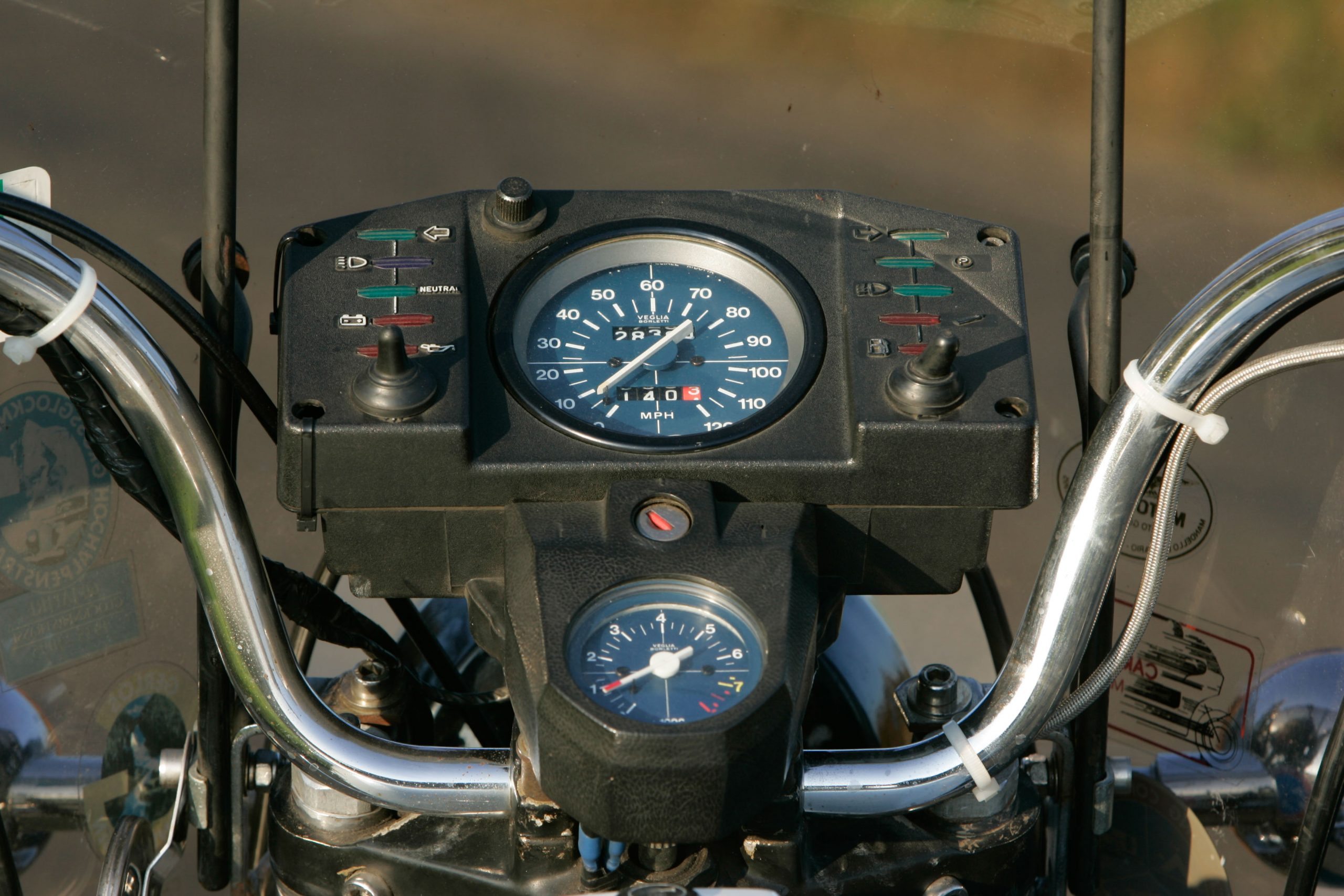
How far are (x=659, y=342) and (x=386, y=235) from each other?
27 cm

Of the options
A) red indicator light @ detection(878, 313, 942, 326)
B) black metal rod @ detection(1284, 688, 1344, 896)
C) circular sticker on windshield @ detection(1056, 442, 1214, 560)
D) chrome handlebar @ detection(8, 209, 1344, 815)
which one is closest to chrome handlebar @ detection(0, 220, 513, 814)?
chrome handlebar @ detection(8, 209, 1344, 815)

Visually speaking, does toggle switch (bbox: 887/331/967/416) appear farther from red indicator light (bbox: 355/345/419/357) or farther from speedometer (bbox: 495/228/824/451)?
red indicator light (bbox: 355/345/419/357)

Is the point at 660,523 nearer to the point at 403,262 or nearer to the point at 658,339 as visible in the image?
the point at 658,339

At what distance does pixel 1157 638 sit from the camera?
1799mm

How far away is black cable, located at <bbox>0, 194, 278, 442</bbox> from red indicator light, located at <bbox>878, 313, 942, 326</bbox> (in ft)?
1.76

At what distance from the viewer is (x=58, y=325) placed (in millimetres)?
1236

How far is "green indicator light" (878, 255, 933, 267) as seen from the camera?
4.75 feet

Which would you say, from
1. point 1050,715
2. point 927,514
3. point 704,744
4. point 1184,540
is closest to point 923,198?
point 1184,540

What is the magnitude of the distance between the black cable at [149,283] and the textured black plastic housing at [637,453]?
0.06m

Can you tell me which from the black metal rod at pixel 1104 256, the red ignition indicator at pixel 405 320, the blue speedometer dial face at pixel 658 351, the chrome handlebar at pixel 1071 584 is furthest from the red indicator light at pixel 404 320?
the black metal rod at pixel 1104 256

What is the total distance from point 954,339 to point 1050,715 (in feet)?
1.07

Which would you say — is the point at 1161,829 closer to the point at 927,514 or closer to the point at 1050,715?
the point at 1050,715

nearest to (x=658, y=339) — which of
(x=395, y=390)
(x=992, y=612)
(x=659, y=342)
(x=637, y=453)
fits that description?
(x=659, y=342)

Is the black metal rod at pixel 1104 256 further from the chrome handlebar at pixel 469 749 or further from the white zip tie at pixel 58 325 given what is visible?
the white zip tie at pixel 58 325
